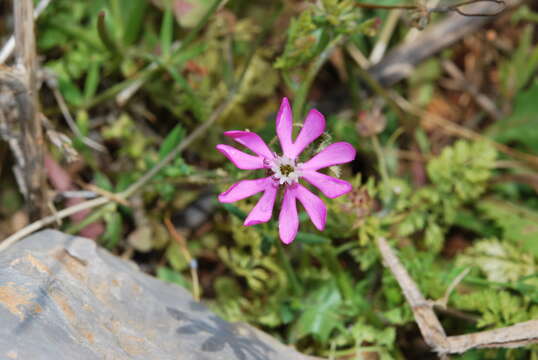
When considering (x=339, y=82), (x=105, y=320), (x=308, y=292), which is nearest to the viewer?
(x=105, y=320)

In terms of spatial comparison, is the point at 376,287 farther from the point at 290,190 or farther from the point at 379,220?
the point at 290,190

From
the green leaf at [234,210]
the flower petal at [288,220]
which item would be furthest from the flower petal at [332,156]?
the green leaf at [234,210]

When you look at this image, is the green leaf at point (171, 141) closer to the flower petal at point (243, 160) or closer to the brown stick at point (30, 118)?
the brown stick at point (30, 118)

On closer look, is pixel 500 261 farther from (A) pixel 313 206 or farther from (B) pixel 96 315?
(B) pixel 96 315

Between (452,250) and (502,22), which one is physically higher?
(502,22)

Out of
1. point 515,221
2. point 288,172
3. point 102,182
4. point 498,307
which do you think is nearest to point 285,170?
point 288,172

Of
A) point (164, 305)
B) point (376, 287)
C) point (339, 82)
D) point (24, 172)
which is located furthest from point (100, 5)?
point (376, 287)

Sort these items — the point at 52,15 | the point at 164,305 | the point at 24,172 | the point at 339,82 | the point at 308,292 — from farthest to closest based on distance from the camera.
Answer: the point at 339,82
the point at 52,15
the point at 308,292
the point at 24,172
the point at 164,305
